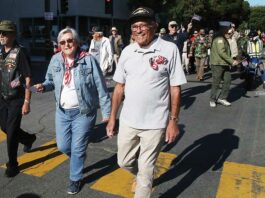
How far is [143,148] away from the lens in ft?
11.3

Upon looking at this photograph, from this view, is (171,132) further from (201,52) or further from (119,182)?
(201,52)

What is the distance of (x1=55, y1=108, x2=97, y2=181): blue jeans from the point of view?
13.0 feet

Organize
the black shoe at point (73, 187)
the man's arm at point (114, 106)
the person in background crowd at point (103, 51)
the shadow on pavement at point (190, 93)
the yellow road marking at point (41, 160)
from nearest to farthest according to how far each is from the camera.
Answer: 1. the man's arm at point (114, 106)
2. the black shoe at point (73, 187)
3. the yellow road marking at point (41, 160)
4. the person in background crowd at point (103, 51)
5. the shadow on pavement at point (190, 93)

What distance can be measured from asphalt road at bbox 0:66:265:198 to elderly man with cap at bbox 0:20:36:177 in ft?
1.57

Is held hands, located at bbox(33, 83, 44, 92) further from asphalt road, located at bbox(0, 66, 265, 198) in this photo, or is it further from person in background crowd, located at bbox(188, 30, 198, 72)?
person in background crowd, located at bbox(188, 30, 198, 72)

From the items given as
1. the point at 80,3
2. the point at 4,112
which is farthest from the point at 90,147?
the point at 80,3

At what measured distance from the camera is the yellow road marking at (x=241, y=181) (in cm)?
412

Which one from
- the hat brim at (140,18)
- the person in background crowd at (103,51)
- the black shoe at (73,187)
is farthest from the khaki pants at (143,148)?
the person in background crowd at (103,51)

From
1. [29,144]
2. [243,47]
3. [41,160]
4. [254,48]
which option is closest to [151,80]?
[41,160]

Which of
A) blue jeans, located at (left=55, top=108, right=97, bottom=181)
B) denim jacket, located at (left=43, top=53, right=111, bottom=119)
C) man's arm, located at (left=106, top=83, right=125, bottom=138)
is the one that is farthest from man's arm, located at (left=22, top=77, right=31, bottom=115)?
man's arm, located at (left=106, top=83, right=125, bottom=138)

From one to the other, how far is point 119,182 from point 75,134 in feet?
2.86

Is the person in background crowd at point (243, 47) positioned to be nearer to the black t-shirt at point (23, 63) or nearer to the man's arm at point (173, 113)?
the black t-shirt at point (23, 63)

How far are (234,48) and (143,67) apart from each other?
21.4 feet

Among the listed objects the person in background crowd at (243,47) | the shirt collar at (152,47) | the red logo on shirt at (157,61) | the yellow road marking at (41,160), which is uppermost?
the shirt collar at (152,47)
